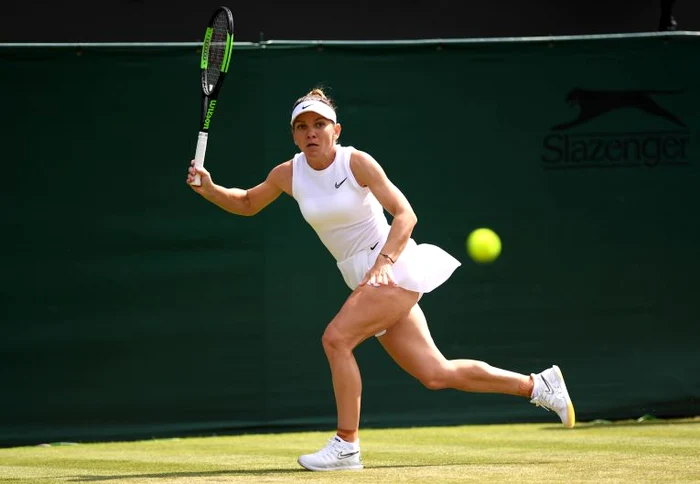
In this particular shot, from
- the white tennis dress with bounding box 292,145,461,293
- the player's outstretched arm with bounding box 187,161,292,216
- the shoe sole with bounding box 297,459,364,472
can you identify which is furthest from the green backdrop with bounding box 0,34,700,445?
the shoe sole with bounding box 297,459,364,472

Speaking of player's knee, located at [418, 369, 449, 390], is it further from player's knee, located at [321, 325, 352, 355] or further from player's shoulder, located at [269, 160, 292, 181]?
player's shoulder, located at [269, 160, 292, 181]

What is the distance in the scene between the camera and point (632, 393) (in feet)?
26.0

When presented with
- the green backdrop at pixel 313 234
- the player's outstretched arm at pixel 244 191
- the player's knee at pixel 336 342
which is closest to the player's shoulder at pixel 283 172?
the player's outstretched arm at pixel 244 191

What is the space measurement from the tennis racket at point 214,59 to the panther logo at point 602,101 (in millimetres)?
2451

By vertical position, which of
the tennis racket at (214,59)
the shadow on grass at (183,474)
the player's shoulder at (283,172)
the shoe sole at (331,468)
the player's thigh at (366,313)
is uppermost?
the tennis racket at (214,59)

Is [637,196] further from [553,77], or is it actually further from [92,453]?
[92,453]

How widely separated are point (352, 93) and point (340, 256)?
2.12m

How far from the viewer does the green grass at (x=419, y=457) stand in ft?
17.5

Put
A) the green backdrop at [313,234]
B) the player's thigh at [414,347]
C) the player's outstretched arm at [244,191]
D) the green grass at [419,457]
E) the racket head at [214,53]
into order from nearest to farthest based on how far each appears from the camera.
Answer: the green grass at [419,457] → the player's thigh at [414,347] → the player's outstretched arm at [244,191] → the racket head at [214,53] → the green backdrop at [313,234]

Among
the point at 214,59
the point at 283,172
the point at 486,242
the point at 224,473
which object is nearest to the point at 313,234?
the point at 486,242

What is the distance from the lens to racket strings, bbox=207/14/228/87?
629 centimetres

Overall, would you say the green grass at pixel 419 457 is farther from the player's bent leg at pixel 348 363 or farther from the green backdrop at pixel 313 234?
the green backdrop at pixel 313 234

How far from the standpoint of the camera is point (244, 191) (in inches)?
238

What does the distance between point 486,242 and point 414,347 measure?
2228 millimetres
